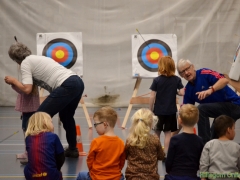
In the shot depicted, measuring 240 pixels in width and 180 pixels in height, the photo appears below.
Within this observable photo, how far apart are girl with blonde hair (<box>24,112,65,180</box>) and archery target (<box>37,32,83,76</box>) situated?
3249 mm

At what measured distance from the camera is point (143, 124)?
3.14m

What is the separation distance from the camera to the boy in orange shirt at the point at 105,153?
3139mm

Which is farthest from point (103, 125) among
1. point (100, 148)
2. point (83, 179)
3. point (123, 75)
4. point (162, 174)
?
point (123, 75)

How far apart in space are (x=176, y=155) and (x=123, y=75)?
18.4 feet

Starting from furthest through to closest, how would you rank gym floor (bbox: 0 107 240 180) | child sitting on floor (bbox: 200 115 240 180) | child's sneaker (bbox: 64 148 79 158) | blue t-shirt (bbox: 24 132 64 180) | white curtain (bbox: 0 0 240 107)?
white curtain (bbox: 0 0 240 107) → child's sneaker (bbox: 64 148 79 158) → gym floor (bbox: 0 107 240 180) → blue t-shirt (bbox: 24 132 64 180) → child sitting on floor (bbox: 200 115 240 180)

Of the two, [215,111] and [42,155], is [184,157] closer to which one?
[42,155]

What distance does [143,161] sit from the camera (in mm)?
3135

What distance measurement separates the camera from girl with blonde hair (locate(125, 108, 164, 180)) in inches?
123

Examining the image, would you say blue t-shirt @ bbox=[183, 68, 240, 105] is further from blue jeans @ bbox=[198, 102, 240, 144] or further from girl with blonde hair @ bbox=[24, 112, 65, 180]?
girl with blonde hair @ bbox=[24, 112, 65, 180]

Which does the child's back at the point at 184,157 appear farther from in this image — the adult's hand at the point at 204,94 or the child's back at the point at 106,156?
the adult's hand at the point at 204,94

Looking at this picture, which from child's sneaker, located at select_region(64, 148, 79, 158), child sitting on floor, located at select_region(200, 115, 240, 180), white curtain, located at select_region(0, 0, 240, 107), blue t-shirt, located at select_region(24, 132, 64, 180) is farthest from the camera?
white curtain, located at select_region(0, 0, 240, 107)

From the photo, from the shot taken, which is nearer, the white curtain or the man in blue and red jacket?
the man in blue and red jacket

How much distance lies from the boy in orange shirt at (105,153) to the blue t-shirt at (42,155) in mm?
262

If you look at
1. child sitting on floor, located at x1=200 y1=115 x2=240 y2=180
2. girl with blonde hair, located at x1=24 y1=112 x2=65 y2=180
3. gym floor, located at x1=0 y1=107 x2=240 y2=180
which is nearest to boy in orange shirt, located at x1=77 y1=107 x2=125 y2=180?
girl with blonde hair, located at x1=24 y1=112 x2=65 y2=180
